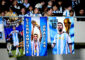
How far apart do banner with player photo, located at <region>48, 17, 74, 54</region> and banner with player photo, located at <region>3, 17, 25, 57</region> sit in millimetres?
462

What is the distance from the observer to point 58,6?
338cm

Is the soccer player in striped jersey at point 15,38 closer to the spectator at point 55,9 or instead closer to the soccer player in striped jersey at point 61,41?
the soccer player in striped jersey at point 61,41

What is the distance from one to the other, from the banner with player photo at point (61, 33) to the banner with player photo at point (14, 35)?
1.52 feet

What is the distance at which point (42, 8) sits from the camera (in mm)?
3389

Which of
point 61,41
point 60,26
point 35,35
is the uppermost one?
point 60,26

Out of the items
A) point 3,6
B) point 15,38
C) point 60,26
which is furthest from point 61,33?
point 3,6

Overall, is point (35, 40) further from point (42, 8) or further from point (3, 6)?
point (3, 6)

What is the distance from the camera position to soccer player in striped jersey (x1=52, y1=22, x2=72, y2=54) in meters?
2.54

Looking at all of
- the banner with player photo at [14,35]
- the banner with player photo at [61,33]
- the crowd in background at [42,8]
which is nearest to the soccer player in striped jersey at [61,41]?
the banner with player photo at [61,33]

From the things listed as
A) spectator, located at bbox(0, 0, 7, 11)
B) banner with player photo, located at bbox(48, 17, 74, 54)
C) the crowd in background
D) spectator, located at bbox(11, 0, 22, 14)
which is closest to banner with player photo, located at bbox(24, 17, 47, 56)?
banner with player photo, located at bbox(48, 17, 74, 54)

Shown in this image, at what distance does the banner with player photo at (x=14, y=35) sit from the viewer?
2.48 m

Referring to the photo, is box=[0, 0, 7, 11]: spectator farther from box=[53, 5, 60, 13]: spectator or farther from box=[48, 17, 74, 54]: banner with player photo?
box=[48, 17, 74, 54]: banner with player photo

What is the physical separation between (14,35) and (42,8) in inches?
43.5

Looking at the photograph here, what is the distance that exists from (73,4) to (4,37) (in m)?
1.55
